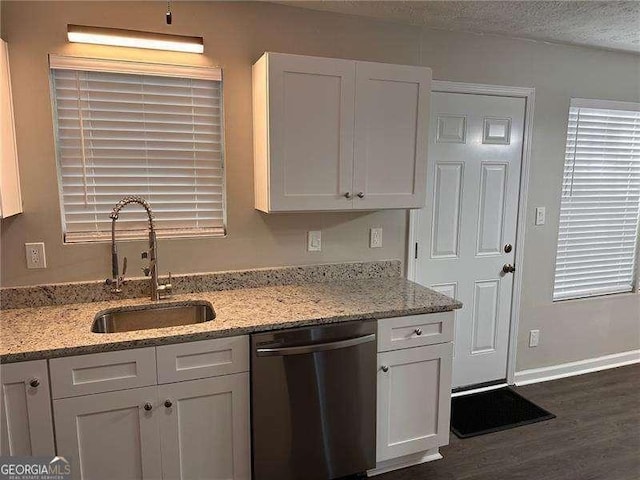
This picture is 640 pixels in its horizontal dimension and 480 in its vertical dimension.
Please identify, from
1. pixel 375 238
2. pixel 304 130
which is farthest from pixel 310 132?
pixel 375 238

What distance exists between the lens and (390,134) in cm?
230

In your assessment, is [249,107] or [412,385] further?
[249,107]

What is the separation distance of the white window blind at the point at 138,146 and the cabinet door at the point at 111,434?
833mm

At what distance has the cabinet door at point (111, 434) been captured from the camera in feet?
5.61

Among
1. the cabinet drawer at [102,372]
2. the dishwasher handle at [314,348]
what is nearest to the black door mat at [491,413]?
the dishwasher handle at [314,348]

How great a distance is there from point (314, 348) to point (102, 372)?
85cm

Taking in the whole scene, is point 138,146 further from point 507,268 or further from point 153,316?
point 507,268

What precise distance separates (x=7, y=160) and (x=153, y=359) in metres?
1.07

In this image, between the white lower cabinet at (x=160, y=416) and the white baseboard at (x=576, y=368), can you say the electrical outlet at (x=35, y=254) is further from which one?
the white baseboard at (x=576, y=368)

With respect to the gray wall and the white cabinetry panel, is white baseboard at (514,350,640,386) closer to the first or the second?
the gray wall

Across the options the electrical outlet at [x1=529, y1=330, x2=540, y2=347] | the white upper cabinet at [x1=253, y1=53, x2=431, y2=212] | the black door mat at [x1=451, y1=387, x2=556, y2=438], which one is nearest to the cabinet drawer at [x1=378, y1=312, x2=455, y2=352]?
the white upper cabinet at [x1=253, y1=53, x2=431, y2=212]

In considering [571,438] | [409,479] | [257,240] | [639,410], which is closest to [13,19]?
[257,240]

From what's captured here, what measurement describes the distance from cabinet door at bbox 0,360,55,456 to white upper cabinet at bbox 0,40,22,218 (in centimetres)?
65

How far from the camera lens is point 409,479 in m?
2.26
